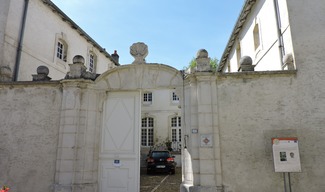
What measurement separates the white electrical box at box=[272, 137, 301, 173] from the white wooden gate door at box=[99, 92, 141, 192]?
3.29 meters

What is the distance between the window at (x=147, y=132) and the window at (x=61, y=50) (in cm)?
1080

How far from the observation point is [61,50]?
38.5ft

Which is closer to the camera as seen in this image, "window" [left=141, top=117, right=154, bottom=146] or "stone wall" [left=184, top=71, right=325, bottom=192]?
"stone wall" [left=184, top=71, right=325, bottom=192]

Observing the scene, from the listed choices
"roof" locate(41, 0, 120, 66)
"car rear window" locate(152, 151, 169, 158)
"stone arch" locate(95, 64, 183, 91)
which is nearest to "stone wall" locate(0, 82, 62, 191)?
"stone arch" locate(95, 64, 183, 91)

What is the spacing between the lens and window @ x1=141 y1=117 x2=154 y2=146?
68.9 ft

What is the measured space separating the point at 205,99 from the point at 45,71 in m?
4.52

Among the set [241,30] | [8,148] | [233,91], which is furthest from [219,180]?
[241,30]

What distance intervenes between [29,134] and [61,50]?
602 cm

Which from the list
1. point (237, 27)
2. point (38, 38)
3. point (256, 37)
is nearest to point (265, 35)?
point (256, 37)

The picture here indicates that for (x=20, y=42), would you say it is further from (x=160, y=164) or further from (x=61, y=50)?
(x=160, y=164)

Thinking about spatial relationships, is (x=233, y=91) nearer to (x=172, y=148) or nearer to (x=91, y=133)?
(x=91, y=133)

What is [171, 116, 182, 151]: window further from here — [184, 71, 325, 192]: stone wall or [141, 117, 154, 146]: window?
[184, 71, 325, 192]: stone wall

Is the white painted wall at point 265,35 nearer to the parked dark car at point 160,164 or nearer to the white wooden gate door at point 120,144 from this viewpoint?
the white wooden gate door at point 120,144

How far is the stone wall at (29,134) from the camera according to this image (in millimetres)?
6512
